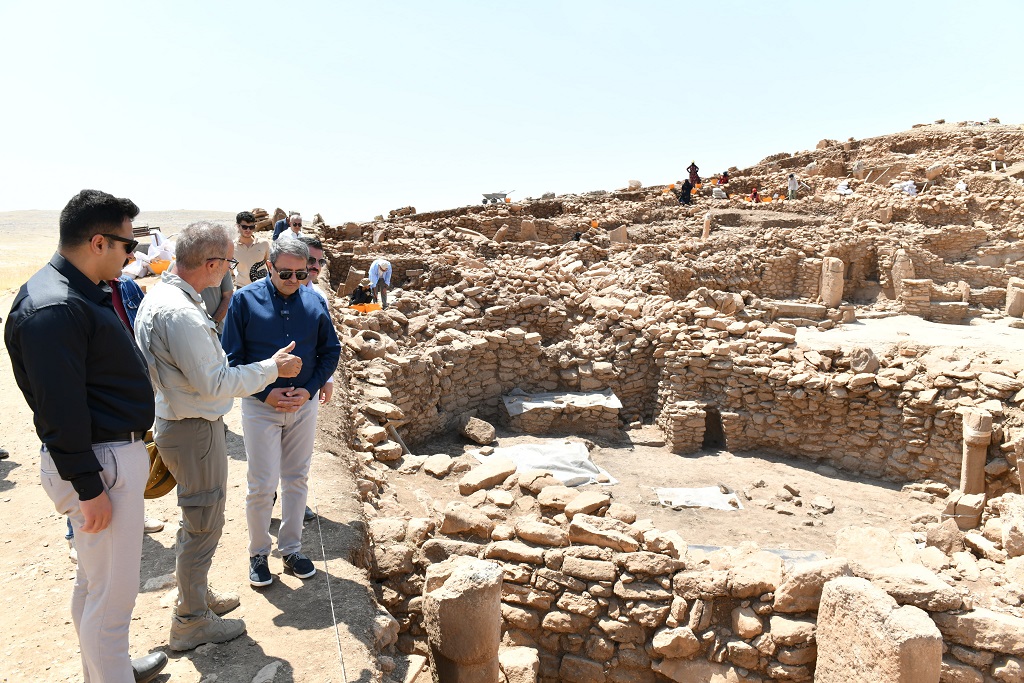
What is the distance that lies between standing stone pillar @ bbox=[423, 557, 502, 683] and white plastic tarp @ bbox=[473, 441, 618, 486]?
185 inches

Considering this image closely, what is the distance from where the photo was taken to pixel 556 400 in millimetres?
10359

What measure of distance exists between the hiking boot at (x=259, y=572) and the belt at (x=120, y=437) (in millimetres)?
1324

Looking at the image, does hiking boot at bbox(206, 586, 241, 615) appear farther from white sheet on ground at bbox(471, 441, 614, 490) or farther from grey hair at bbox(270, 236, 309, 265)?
white sheet on ground at bbox(471, 441, 614, 490)

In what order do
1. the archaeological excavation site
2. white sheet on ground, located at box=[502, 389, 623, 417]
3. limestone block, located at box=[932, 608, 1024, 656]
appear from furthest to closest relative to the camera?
1. white sheet on ground, located at box=[502, 389, 623, 417]
2. the archaeological excavation site
3. limestone block, located at box=[932, 608, 1024, 656]

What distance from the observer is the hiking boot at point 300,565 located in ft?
11.8

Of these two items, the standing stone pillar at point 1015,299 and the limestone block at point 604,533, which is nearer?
the limestone block at point 604,533

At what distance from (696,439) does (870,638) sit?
6847 mm

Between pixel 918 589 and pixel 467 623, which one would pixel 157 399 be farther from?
pixel 918 589

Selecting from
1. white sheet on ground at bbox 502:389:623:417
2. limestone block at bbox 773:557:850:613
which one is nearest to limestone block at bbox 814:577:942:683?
limestone block at bbox 773:557:850:613

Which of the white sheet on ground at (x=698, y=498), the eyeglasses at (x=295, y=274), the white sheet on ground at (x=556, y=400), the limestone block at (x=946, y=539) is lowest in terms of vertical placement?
the white sheet on ground at (x=698, y=498)

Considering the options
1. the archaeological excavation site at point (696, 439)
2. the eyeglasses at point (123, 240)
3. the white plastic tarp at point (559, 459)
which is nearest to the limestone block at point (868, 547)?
the archaeological excavation site at point (696, 439)

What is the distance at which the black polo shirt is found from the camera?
2.21m

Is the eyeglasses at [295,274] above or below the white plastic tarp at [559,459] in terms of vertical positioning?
above

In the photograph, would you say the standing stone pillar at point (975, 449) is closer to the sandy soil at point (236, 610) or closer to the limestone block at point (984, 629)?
the limestone block at point (984, 629)
